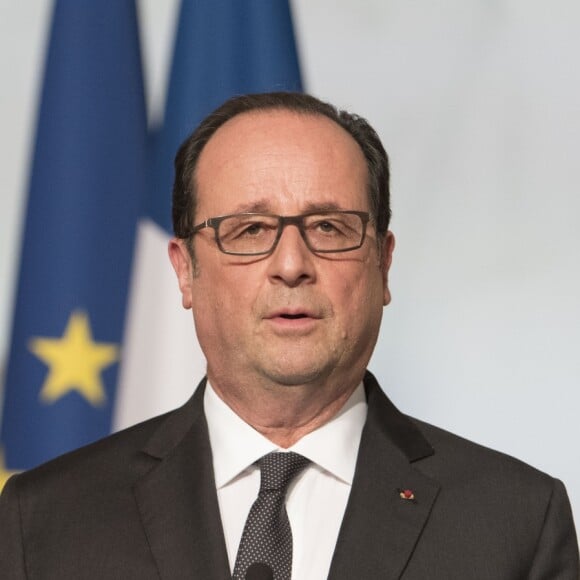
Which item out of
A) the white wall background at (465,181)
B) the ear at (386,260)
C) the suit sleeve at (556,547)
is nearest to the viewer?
the suit sleeve at (556,547)

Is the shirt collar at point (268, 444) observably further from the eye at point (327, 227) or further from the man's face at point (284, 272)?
the eye at point (327, 227)

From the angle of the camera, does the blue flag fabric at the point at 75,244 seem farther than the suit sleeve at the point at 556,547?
Yes

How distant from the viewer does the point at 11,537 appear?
2139 millimetres

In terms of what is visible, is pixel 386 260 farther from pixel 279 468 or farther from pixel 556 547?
pixel 556 547

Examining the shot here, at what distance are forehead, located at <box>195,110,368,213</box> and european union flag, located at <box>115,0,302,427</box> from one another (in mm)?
1400

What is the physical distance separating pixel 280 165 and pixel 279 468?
21.2 inches

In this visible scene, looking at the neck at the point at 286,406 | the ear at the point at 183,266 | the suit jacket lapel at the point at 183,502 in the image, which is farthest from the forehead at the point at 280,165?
the suit jacket lapel at the point at 183,502

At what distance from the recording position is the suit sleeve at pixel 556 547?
A: 6.87ft

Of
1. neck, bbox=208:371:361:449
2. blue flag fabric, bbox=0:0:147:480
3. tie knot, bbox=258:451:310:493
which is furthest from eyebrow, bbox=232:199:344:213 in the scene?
blue flag fabric, bbox=0:0:147:480

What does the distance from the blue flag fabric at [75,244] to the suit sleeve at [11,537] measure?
4.58ft

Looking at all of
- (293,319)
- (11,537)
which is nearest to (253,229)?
(293,319)

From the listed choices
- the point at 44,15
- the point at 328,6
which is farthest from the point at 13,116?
the point at 328,6

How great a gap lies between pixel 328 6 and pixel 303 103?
1785mm

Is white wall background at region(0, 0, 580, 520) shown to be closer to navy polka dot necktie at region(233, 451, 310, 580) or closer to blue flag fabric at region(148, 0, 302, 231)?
blue flag fabric at region(148, 0, 302, 231)
